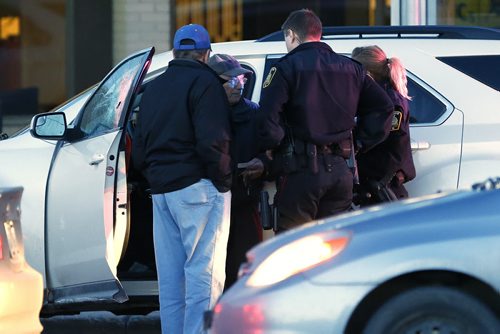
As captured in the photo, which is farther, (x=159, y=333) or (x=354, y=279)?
(x=159, y=333)

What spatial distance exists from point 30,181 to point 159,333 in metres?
1.52

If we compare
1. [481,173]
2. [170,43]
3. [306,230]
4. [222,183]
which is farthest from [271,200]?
[170,43]

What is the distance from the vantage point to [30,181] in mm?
Result: 7270

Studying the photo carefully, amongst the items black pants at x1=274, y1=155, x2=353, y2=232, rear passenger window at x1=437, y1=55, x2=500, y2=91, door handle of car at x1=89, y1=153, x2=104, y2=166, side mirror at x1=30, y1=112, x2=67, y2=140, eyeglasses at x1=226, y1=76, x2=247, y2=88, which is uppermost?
rear passenger window at x1=437, y1=55, x2=500, y2=91

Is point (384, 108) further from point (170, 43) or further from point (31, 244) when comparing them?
point (170, 43)

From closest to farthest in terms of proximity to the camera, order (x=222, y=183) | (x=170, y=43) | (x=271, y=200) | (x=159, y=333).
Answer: (x=222, y=183), (x=271, y=200), (x=159, y=333), (x=170, y=43)

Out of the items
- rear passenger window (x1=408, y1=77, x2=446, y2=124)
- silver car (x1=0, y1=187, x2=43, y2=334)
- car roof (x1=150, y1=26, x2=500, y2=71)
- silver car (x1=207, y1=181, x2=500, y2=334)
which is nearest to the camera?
silver car (x1=207, y1=181, x2=500, y2=334)

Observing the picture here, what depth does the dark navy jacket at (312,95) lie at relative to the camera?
673 cm

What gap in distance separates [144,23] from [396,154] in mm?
6996

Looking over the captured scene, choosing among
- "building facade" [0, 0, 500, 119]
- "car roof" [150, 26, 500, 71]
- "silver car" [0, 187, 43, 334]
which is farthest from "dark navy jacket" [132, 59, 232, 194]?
"building facade" [0, 0, 500, 119]

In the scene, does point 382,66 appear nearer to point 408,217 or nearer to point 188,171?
point 188,171

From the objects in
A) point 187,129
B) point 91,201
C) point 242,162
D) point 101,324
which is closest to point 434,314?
point 187,129

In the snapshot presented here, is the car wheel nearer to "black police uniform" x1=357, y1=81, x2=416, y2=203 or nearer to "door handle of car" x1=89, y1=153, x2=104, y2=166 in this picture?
"black police uniform" x1=357, y1=81, x2=416, y2=203

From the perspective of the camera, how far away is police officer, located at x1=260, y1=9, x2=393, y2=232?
6.79 metres
